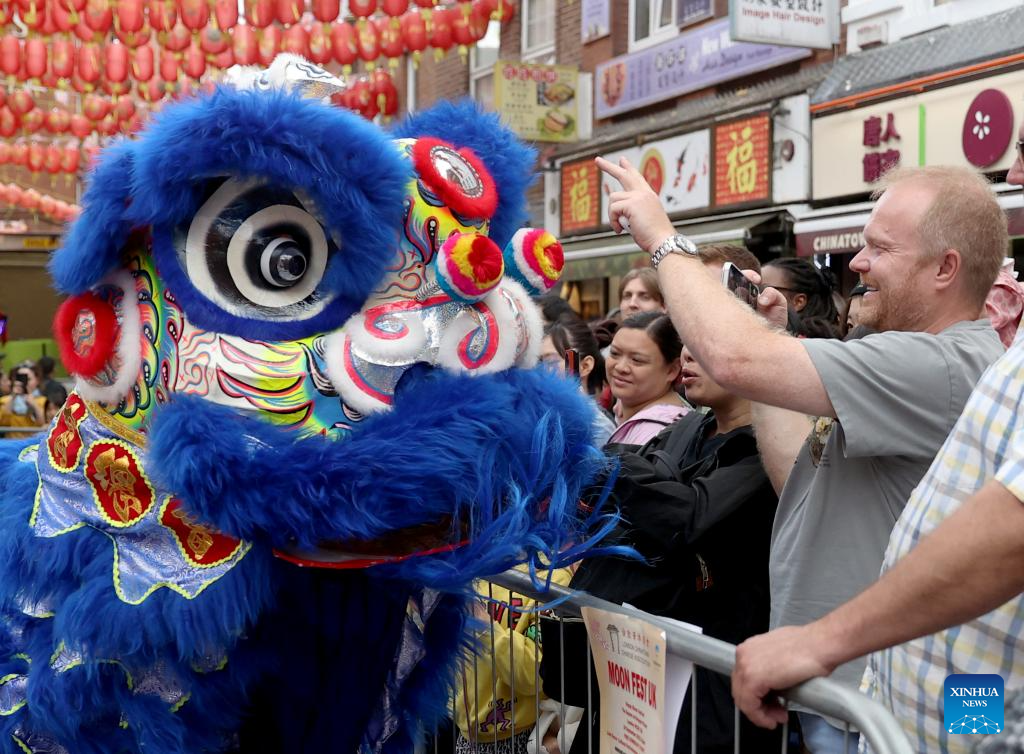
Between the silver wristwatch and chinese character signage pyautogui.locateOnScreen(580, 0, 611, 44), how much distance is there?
462 inches

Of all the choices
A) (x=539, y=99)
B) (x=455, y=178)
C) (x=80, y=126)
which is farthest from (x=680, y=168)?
(x=455, y=178)

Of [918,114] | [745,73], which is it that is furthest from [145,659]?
[745,73]

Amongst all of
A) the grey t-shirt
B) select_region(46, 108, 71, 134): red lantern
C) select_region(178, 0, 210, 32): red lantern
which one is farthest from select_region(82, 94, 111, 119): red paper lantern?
the grey t-shirt

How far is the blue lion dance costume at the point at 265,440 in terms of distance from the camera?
1960 mm

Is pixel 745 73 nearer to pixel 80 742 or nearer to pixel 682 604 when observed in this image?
pixel 682 604

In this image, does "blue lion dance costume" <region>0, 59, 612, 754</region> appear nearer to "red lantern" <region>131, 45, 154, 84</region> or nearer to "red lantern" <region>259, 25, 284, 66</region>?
"red lantern" <region>259, 25, 284, 66</region>

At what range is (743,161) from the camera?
36.2 feet

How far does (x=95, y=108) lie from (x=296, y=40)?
13.6ft

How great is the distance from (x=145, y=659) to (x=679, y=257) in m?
1.14

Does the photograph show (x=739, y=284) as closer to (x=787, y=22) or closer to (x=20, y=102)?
(x=787, y=22)

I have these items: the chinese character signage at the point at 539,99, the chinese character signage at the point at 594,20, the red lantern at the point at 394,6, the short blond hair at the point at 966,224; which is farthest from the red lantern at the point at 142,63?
the short blond hair at the point at 966,224

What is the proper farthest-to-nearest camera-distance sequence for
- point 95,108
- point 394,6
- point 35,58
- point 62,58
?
point 95,108 → point 62,58 → point 35,58 → point 394,6

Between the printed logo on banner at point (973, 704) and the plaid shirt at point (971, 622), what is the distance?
0.02 meters

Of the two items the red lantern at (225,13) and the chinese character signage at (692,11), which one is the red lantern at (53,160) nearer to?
the red lantern at (225,13)
